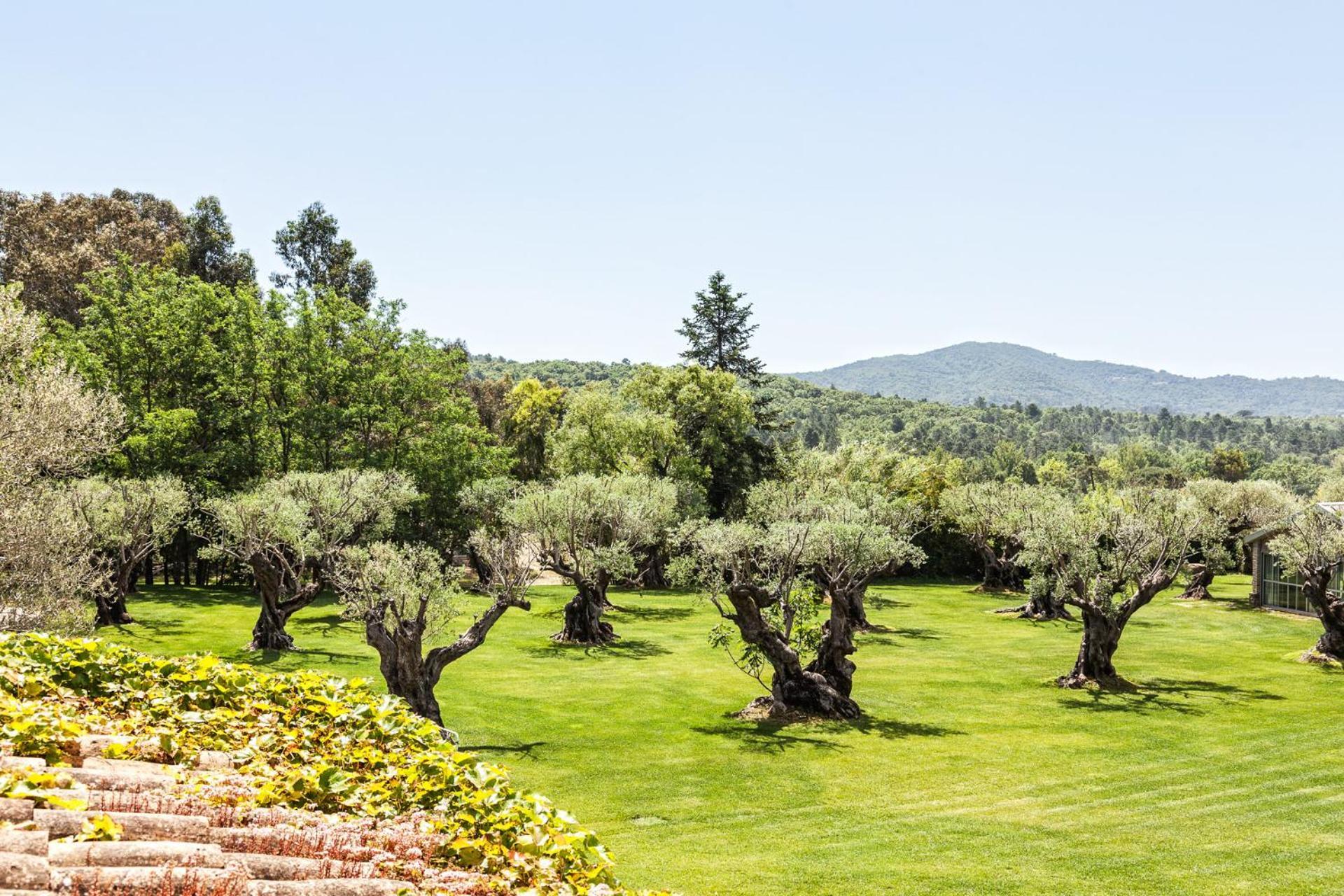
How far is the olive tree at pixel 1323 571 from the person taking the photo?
4181 centimetres

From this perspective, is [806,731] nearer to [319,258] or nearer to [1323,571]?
[1323,571]

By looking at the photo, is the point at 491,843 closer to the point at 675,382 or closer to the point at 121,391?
the point at 121,391

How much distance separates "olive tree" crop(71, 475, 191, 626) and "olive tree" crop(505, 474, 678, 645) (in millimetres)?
15892

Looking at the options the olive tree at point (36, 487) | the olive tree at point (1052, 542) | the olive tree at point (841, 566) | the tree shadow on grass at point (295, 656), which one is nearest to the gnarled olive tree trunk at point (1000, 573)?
the olive tree at point (1052, 542)

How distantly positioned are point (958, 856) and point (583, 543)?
28067 mm

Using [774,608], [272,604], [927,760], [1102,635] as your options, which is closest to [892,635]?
[1102,635]

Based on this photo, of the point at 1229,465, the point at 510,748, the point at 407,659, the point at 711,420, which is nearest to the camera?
the point at 407,659

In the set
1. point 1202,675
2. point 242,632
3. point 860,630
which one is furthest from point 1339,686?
point 242,632

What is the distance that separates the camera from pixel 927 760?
2670 cm

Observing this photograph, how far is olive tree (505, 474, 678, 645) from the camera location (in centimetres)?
4256

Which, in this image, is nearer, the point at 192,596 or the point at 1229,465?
the point at 192,596

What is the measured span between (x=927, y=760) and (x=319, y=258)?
261ft

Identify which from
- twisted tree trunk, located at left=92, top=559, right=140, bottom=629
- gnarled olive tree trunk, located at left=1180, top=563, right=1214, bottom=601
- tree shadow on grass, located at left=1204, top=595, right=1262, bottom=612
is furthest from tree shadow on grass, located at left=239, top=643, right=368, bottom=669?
gnarled olive tree trunk, located at left=1180, top=563, right=1214, bottom=601

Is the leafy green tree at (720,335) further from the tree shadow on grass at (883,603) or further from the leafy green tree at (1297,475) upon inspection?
the leafy green tree at (1297,475)
